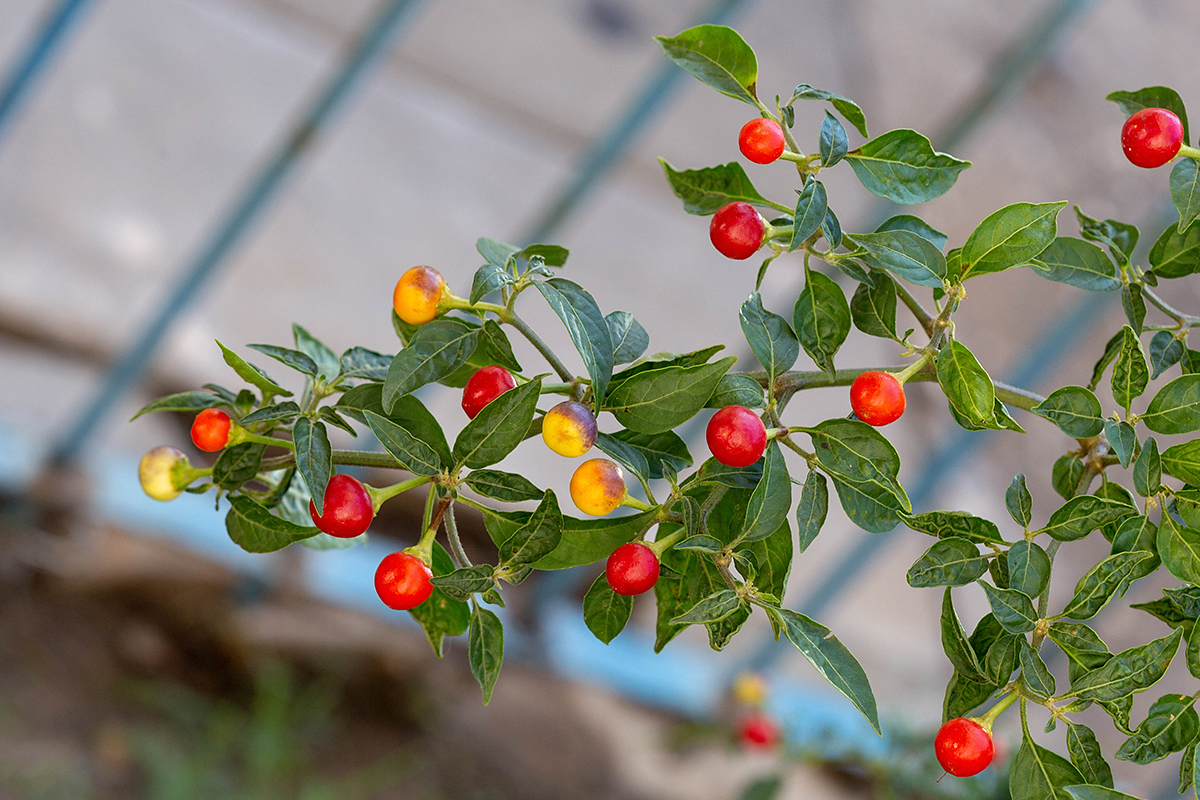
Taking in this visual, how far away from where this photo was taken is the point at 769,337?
35cm

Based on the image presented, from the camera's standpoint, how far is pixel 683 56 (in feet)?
1.14

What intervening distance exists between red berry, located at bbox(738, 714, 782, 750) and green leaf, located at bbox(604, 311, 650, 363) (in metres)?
0.72

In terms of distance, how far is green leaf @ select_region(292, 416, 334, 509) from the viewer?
0.32 m

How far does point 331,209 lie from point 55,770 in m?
1.05

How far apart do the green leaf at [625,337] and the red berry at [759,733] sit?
72 centimetres

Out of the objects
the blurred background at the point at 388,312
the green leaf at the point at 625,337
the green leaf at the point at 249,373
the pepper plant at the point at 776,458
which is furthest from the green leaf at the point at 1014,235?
the blurred background at the point at 388,312

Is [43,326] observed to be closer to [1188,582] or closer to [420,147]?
[420,147]

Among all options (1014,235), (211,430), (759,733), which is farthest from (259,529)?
(759,733)

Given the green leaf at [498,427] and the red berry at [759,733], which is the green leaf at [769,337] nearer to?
the green leaf at [498,427]

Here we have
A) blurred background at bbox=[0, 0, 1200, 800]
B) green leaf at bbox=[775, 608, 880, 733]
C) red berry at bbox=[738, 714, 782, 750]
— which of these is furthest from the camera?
blurred background at bbox=[0, 0, 1200, 800]

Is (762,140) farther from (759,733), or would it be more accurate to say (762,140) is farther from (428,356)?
(759,733)

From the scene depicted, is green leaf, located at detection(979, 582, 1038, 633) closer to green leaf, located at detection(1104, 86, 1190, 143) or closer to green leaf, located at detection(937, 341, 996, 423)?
green leaf, located at detection(937, 341, 996, 423)

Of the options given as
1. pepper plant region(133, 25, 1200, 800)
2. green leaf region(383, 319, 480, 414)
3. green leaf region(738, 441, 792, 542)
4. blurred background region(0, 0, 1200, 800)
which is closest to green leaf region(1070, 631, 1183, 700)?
pepper plant region(133, 25, 1200, 800)

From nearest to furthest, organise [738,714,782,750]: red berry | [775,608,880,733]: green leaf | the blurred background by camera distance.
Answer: [775,608,880,733]: green leaf
[738,714,782,750]: red berry
the blurred background
